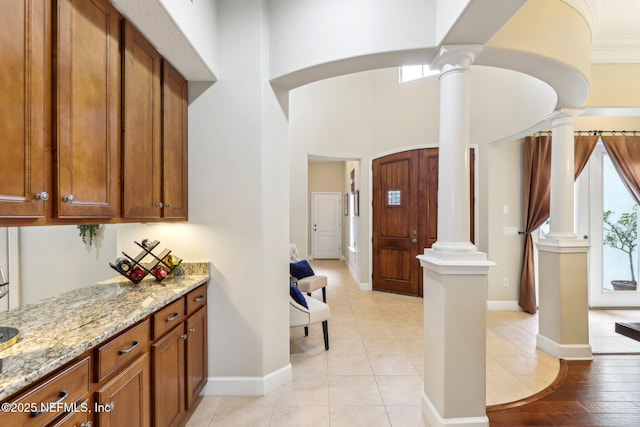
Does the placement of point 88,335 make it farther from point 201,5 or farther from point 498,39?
point 498,39

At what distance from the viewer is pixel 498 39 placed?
197cm

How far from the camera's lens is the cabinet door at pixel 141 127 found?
66.5 inches

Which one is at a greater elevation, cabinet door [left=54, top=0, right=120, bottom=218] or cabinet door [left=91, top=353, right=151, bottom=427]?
cabinet door [left=54, top=0, right=120, bottom=218]

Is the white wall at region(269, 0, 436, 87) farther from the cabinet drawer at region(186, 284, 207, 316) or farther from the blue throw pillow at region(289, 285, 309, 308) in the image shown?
the blue throw pillow at region(289, 285, 309, 308)

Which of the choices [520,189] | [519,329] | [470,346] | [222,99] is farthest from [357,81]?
[470,346]

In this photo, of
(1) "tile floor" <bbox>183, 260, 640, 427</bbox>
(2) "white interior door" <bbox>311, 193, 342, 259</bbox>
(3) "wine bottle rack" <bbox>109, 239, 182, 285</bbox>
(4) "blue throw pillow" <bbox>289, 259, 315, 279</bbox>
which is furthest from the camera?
(2) "white interior door" <bbox>311, 193, 342, 259</bbox>

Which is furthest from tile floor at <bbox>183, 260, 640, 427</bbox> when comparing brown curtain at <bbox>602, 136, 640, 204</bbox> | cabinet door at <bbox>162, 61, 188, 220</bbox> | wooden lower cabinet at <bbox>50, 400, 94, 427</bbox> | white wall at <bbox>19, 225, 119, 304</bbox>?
brown curtain at <bbox>602, 136, 640, 204</bbox>

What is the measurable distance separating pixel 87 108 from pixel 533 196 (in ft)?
15.7

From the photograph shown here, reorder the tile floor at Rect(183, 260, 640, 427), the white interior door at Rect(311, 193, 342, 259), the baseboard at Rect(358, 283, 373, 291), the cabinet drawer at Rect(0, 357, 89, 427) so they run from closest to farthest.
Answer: the cabinet drawer at Rect(0, 357, 89, 427) < the tile floor at Rect(183, 260, 640, 427) < the baseboard at Rect(358, 283, 373, 291) < the white interior door at Rect(311, 193, 342, 259)

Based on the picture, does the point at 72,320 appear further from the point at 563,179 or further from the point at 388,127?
the point at 388,127

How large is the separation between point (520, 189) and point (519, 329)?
1880mm

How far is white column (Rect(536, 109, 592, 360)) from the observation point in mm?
2928

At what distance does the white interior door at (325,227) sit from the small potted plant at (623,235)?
20.4ft

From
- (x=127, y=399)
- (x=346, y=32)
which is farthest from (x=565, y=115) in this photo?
(x=127, y=399)
